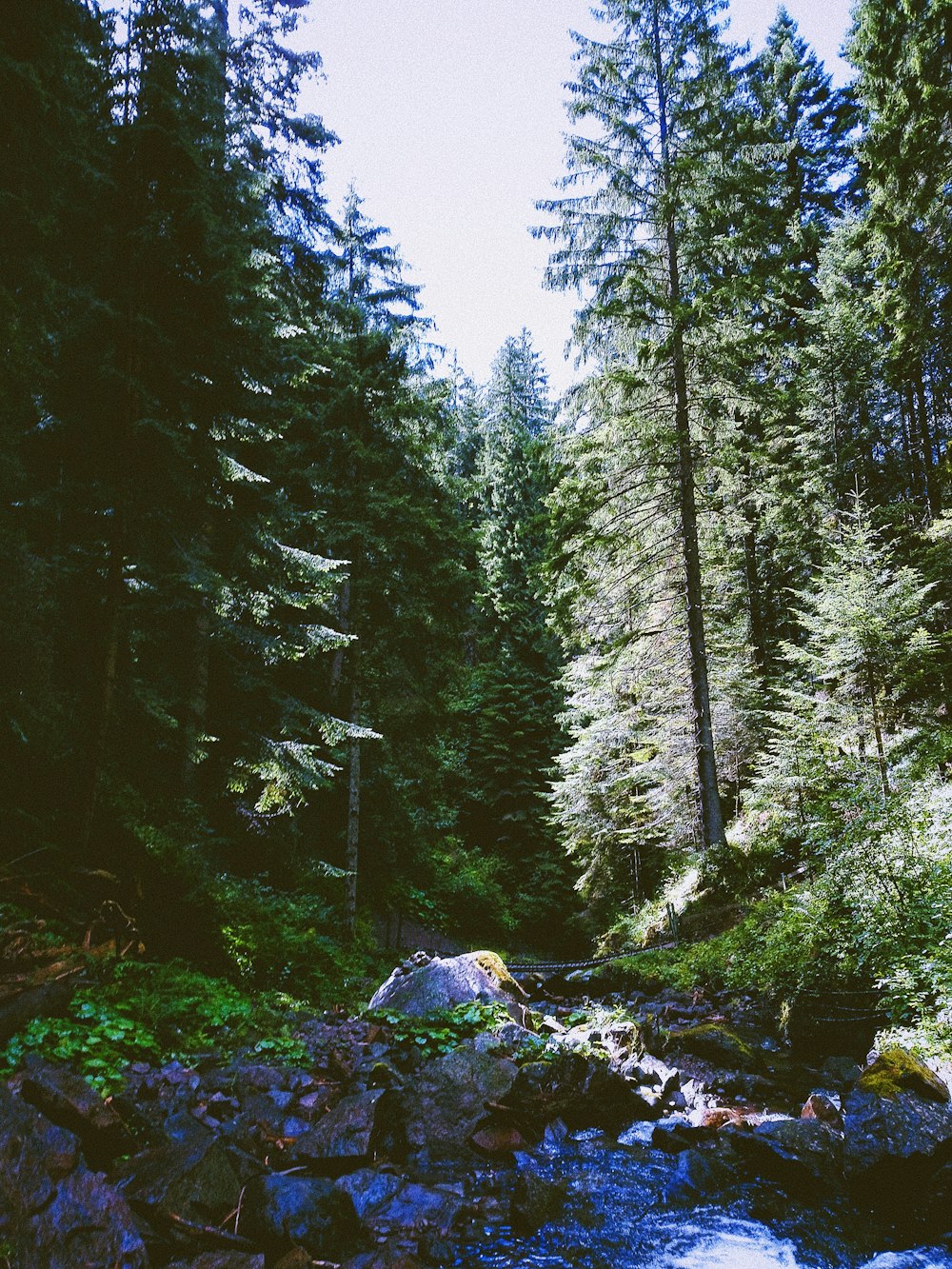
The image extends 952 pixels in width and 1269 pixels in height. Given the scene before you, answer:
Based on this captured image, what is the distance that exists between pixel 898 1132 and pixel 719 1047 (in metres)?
3.00

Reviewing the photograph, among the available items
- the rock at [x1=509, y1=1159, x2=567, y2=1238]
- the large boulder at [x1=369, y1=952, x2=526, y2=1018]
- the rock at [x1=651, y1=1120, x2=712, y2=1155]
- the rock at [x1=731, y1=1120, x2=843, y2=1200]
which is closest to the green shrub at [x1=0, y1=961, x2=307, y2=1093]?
the large boulder at [x1=369, y1=952, x2=526, y2=1018]

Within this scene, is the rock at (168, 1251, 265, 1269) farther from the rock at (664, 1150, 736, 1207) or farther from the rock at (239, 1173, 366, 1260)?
the rock at (664, 1150, 736, 1207)

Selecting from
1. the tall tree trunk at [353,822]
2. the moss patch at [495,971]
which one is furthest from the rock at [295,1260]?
the tall tree trunk at [353,822]

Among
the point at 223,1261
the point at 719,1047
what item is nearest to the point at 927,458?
the point at 719,1047

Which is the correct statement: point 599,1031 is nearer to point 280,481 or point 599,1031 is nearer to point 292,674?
point 292,674

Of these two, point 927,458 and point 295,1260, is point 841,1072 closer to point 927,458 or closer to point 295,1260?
point 295,1260

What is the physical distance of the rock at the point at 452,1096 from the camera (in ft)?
19.3

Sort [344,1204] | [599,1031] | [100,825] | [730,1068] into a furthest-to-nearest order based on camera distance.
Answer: [599,1031] < [100,825] < [730,1068] < [344,1204]

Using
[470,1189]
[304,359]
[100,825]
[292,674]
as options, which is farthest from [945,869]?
[304,359]

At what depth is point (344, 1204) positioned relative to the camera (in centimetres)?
438

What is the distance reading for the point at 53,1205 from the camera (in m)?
3.49

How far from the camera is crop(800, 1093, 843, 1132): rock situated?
230 inches

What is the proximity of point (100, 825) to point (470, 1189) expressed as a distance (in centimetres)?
562

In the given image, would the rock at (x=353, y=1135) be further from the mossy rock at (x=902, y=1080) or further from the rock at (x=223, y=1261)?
the mossy rock at (x=902, y=1080)
